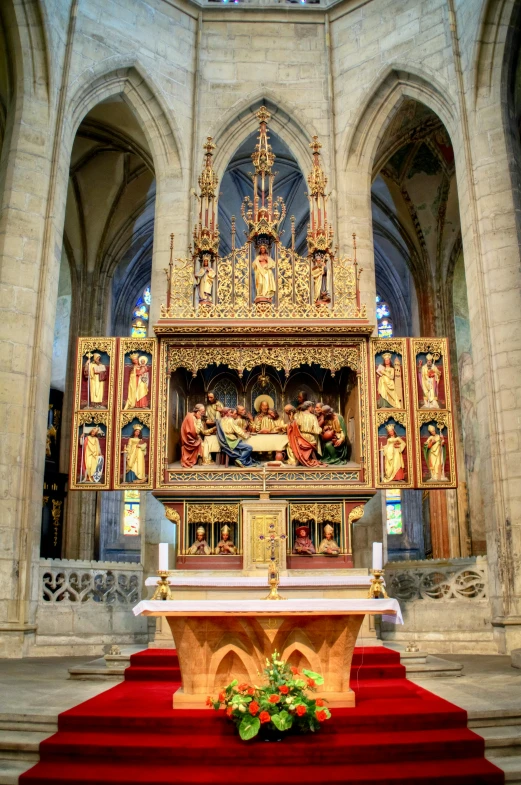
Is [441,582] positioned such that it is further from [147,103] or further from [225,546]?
[147,103]

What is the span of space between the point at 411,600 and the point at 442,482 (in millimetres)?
3368

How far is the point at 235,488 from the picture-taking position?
392 inches

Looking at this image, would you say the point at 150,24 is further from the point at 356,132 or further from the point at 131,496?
the point at 131,496

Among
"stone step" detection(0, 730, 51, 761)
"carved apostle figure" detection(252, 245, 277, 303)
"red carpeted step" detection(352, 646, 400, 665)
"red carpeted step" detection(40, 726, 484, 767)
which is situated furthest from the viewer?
"carved apostle figure" detection(252, 245, 277, 303)

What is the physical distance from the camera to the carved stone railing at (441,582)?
1202 cm

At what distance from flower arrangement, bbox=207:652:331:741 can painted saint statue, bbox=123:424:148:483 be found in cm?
477

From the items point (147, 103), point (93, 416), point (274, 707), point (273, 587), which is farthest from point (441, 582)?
point (147, 103)

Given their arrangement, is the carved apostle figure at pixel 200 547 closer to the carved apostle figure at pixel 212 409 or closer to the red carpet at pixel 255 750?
the carved apostle figure at pixel 212 409

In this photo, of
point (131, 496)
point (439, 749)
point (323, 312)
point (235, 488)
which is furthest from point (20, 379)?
point (131, 496)

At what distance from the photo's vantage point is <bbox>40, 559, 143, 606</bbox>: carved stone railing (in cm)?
1162

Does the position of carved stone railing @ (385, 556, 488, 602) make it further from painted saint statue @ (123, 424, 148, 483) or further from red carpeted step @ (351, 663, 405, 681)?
painted saint statue @ (123, 424, 148, 483)

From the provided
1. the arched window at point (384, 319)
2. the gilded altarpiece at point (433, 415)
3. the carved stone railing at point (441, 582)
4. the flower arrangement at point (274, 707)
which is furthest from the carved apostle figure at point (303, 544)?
the arched window at point (384, 319)

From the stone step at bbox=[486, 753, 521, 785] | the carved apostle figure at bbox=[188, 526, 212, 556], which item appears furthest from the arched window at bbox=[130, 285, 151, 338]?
the stone step at bbox=[486, 753, 521, 785]

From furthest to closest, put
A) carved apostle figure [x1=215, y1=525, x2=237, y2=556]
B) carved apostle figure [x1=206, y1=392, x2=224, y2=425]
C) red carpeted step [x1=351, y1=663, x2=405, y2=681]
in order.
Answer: carved apostle figure [x1=206, y1=392, x2=224, y2=425], carved apostle figure [x1=215, y1=525, x2=237, y2=556], red carpeted step [x1=351, y1=663, x2=405, y2=681]
